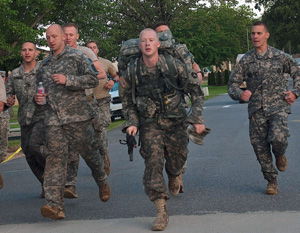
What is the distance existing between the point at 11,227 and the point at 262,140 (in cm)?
302

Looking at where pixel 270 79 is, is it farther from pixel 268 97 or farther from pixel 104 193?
pixel 104 193

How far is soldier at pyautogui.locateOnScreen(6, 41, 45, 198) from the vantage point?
7.91m

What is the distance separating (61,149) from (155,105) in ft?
3.56

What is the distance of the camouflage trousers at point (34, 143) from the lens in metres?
Result: 7.91

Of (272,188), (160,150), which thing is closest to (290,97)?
(272,188)

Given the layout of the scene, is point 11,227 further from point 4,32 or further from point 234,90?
point 4,32

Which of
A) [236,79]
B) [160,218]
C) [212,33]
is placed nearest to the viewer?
[160,218]

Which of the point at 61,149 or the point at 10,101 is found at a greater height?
the point at 10,101

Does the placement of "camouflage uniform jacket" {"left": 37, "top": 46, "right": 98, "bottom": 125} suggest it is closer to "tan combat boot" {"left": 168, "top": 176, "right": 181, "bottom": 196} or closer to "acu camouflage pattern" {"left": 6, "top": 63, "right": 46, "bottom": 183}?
"acu camouflage pattern" {"left": 6, "top": 63, "right": 46, "bottom": 183}

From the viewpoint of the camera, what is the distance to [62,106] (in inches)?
279

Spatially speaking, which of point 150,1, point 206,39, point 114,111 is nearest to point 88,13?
point 114,111

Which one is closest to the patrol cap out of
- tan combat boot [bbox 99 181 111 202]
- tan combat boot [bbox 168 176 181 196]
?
tan combat boot [bbox 168 176 181 196]

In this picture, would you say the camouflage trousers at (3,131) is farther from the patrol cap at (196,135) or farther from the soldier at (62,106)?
the patrol cap at (196,135)

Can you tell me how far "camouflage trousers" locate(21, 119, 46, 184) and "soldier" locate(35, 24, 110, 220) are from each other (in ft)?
1.69
